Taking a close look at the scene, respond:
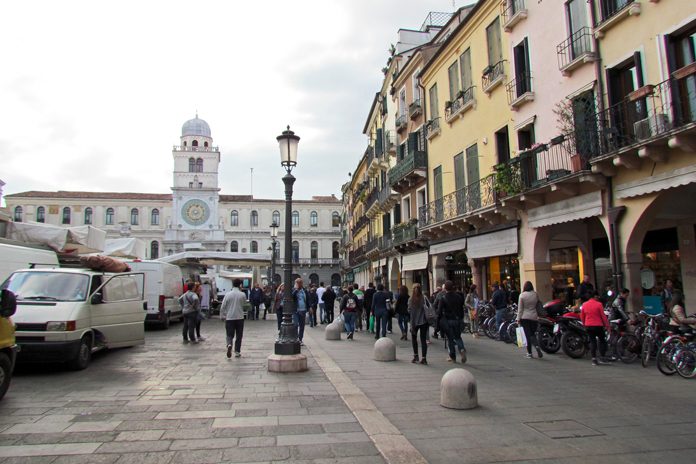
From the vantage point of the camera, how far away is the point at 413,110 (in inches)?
1020

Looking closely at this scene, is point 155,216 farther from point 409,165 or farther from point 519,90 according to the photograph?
point 519,90

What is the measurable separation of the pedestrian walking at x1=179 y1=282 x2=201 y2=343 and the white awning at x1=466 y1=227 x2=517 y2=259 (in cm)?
1007

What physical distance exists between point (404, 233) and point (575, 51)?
14936mm

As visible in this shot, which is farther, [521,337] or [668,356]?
[521,337]

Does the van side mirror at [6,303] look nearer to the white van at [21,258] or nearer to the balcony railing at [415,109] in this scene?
→ the white van at [21,258]

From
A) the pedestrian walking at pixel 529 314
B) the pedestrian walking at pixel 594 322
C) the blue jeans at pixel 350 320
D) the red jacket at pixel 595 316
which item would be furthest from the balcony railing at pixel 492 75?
the red jacket at pixel 595 316

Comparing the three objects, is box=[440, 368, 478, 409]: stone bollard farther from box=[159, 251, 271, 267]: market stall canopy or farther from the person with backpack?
box=[159, 251, 271, 267]: market stall canopy

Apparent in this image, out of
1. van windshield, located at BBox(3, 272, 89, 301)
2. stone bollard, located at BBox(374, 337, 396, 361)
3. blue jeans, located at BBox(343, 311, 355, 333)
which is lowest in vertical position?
stone bollard, located at BBox(374, 337, 396, 361)

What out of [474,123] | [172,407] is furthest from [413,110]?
[172,407]

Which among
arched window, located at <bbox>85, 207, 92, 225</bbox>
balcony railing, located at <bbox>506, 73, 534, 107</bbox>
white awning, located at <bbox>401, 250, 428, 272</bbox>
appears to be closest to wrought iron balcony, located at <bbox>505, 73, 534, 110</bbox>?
balcony railing, located at <bbox>506, 73, 534, 107</bbox>

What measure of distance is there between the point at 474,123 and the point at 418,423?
1526cm

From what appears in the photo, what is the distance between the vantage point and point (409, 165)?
25.3m

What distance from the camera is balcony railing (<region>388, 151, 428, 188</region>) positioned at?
24481 millimetres

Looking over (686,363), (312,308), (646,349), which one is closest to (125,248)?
(312,308)
